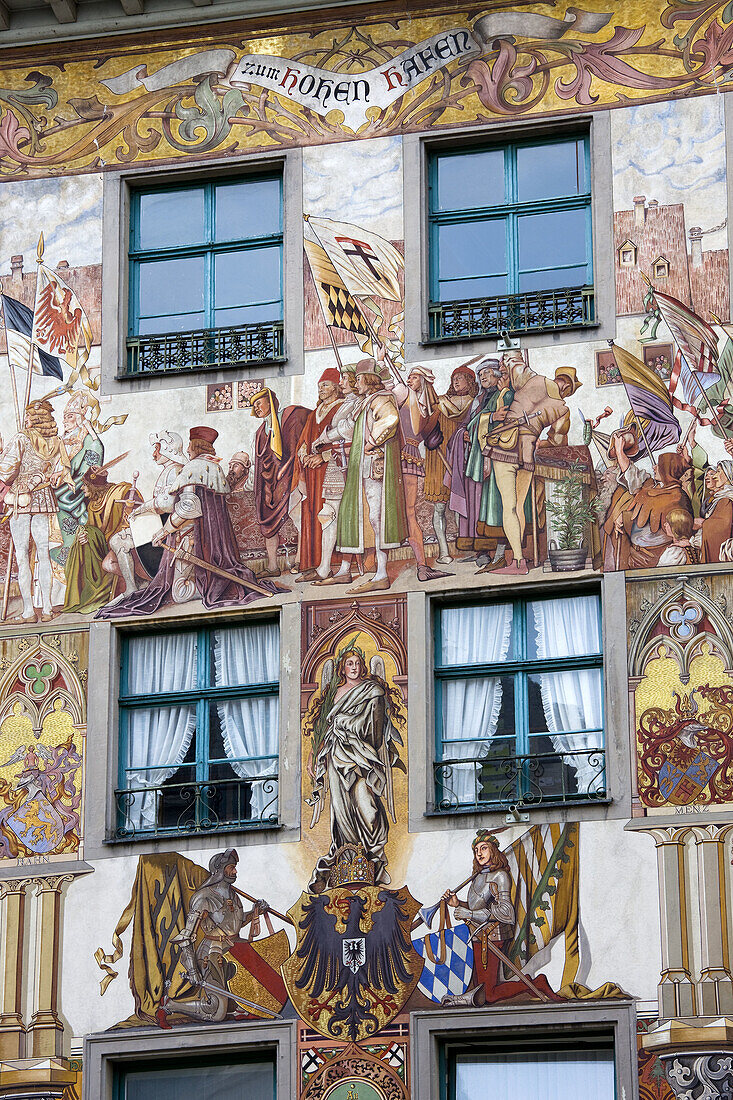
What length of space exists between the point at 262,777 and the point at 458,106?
5.44 meters

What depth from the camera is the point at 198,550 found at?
19594mm

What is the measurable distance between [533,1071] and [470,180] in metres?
6.83

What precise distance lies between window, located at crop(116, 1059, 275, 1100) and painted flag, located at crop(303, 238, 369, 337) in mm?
5514

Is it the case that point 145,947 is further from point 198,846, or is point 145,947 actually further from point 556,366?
point 556,366

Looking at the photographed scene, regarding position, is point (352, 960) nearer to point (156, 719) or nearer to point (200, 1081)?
point (200, 1081)

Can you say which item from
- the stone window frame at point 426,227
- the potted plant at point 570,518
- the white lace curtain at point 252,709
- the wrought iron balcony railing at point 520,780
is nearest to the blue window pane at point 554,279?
the stone window frame at point 426,227

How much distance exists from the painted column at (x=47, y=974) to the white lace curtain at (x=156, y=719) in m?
0.77

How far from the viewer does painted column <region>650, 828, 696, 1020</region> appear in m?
17.5

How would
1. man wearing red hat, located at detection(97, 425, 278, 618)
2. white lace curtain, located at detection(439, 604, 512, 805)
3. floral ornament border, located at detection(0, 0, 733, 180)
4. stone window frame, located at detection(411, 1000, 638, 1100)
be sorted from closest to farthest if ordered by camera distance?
stone window frame, located at detection(411, 1000, 638, 1100), white lace curtain, located at detection(439, 604, 512, 805), man wearing red hat, located at detection(97, 425, 278, 618), floral ornament border, located at detection(0, 0, 733, 180)

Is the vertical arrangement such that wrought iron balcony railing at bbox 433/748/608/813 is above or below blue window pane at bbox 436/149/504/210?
below

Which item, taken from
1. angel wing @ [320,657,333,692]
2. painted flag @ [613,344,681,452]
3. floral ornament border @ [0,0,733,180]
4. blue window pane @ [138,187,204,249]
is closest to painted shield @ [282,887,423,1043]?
angel wing @ [320,657,333,692]

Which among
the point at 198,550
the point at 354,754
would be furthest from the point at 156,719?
the point at 354,754

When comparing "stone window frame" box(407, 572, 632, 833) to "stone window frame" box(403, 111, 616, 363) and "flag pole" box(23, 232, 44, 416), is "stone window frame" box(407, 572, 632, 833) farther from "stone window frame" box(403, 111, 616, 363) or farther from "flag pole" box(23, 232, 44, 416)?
"flag pole" box(23, 232, 44, 416)

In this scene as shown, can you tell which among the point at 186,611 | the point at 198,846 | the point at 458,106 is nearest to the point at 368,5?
the point at 458,106
